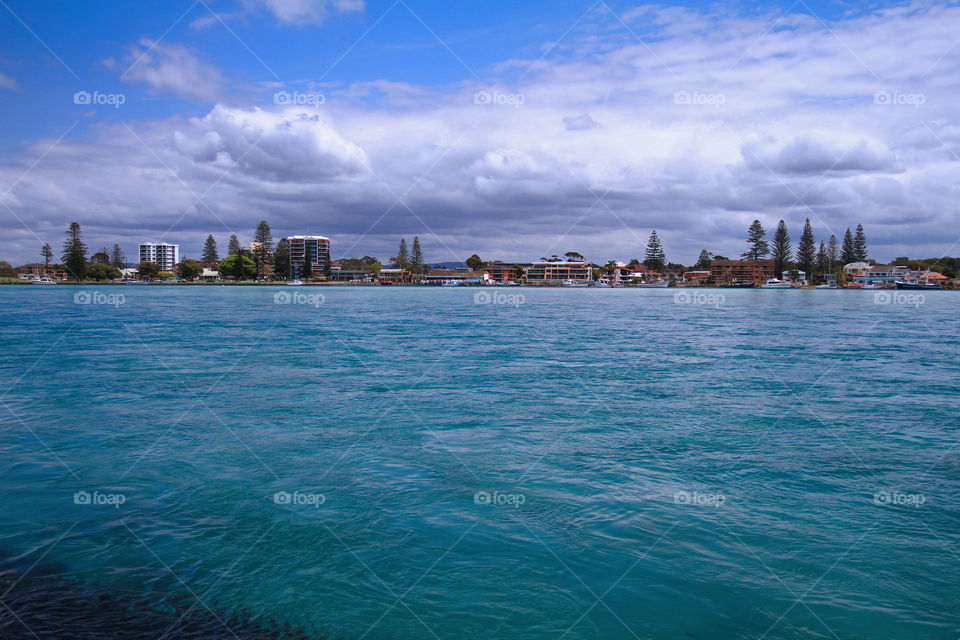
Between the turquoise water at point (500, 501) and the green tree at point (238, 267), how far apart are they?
172589 millimetres

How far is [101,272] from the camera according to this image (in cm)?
17575

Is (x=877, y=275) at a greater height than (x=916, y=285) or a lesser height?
greater

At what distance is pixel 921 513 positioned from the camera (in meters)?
7.86

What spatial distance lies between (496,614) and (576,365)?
15.8 meters

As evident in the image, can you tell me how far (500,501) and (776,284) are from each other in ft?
627

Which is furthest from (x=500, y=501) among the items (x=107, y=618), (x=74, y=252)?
(x=74, y=252)

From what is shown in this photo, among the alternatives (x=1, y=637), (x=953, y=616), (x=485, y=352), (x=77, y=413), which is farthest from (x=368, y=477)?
(x=485, y=352)

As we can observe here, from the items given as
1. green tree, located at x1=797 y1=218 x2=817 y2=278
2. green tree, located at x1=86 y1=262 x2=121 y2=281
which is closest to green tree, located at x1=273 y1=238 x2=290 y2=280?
green tree, located at x1=86 y1=262 x2=121 y2=281

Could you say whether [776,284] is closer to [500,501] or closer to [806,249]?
[806,249]

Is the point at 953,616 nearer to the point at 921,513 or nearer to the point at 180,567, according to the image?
the point at 921,513

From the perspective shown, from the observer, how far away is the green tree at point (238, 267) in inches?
7120

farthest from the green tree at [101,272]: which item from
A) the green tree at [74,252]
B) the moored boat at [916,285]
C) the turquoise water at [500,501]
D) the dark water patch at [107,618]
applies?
the moored boat at [916,285]

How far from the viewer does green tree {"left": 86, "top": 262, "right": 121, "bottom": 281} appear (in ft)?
556

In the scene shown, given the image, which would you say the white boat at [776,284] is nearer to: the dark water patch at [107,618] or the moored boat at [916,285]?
the moored boat at [916,285]
